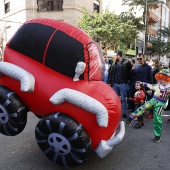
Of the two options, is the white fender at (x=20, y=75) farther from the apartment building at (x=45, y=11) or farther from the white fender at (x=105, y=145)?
the apartment building at (x=45, y=11)

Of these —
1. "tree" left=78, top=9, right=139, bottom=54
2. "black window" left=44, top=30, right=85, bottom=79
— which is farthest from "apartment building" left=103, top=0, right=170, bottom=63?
Result: "black window" left=44, top=30, right=85, bottom=79

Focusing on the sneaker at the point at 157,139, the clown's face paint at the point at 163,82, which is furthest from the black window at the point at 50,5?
the sneaker at the point at 157,139

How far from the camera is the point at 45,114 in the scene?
3527 millimetres

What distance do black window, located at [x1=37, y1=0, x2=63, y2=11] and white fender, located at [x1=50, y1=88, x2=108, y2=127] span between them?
868 inches

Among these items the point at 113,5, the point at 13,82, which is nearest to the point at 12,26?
the point at 113,5

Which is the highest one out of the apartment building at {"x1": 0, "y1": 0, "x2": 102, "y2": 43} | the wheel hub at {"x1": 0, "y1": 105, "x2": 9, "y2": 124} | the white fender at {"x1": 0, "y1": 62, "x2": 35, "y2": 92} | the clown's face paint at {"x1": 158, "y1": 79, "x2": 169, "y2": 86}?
the apartment building at {"x1": 0, "y1": 0, "x2": 102, "y2": 43}

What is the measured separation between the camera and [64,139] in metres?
3.17

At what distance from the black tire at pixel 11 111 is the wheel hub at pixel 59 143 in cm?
58

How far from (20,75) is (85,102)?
0.98m

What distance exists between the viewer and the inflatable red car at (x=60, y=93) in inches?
125

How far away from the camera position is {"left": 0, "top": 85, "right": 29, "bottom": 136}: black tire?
3.49 metres

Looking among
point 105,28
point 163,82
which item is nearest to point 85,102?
point 163,82

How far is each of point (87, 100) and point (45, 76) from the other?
0.74 m

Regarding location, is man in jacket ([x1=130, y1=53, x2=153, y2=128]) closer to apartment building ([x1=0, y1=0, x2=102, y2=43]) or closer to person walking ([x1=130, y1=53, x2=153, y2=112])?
person walking ([x1=130, y1=53, x2=153, y2=112])
